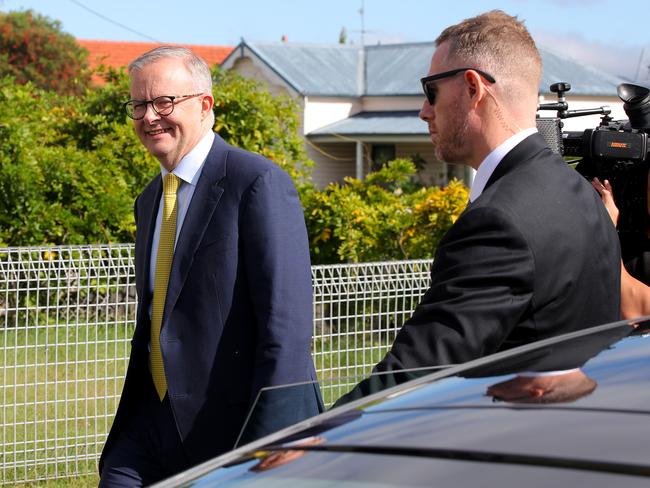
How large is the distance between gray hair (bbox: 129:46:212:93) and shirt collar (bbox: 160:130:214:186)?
0.22 meters

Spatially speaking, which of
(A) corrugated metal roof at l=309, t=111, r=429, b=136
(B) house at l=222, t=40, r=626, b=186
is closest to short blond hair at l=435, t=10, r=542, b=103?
(A) corrugated metal roof at l=309, t=111, r=429, b=136

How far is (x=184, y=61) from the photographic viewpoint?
3922mm

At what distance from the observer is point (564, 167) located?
2.93m

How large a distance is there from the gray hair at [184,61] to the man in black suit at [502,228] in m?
1.14

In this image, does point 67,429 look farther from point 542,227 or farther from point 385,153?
point 385,153

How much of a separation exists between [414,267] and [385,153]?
23.0 m

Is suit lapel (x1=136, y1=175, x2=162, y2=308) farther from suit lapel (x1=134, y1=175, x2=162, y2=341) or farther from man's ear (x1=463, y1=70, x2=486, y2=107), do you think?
man's ear (x1=463, y1=70, x2=486, y2=107)

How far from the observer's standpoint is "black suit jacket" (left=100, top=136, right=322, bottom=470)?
356cm

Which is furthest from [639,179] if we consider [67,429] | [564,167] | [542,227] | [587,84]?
[587,84]

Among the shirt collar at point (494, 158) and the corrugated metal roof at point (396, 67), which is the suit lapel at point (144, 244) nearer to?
the shirt collar at point (494, 158)

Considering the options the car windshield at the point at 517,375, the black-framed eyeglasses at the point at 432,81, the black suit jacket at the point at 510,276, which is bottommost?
Answer: the car windshield at the point at 517,375

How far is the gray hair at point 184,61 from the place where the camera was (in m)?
3.89

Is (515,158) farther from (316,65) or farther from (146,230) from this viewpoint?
(316,65)

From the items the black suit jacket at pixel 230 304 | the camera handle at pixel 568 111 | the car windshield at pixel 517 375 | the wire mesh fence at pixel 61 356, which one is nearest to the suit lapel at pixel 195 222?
the black suit jacket at pixel 230 304
